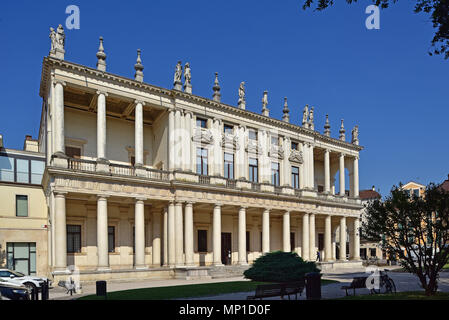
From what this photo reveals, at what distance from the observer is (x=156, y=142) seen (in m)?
36.0

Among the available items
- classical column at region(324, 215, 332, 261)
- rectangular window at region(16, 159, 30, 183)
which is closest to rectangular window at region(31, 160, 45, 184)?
rectangular window at region(16, 159, 30, 183)

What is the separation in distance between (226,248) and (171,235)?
9.20 meters

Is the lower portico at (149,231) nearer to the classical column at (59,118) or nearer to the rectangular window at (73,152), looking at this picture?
the classical column at (59,118)

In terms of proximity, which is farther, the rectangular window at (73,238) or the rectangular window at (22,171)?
the rectangular window at (22,171)

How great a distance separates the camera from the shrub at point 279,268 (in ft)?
81.8

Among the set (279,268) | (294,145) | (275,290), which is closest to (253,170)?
(294,145)

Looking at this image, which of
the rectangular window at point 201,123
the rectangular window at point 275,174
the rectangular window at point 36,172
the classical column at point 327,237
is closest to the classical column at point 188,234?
the rectangular window at point 201,123

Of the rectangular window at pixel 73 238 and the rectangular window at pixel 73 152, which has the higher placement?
the rectangular window at pixel 73 152

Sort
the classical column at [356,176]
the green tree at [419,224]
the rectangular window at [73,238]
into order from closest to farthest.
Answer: the green tree at [419,224] → the rectangular window at [73,238] → the classical column at [356,176]

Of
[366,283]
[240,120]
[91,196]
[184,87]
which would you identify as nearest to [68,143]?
[91,196]

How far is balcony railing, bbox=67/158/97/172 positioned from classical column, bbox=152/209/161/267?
7746 mm

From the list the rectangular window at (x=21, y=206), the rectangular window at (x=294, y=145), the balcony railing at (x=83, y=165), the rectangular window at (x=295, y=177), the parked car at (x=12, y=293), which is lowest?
the parked car at (x=12, y=293)

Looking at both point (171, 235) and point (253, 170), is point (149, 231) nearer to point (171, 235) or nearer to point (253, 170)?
point (171, 235)
